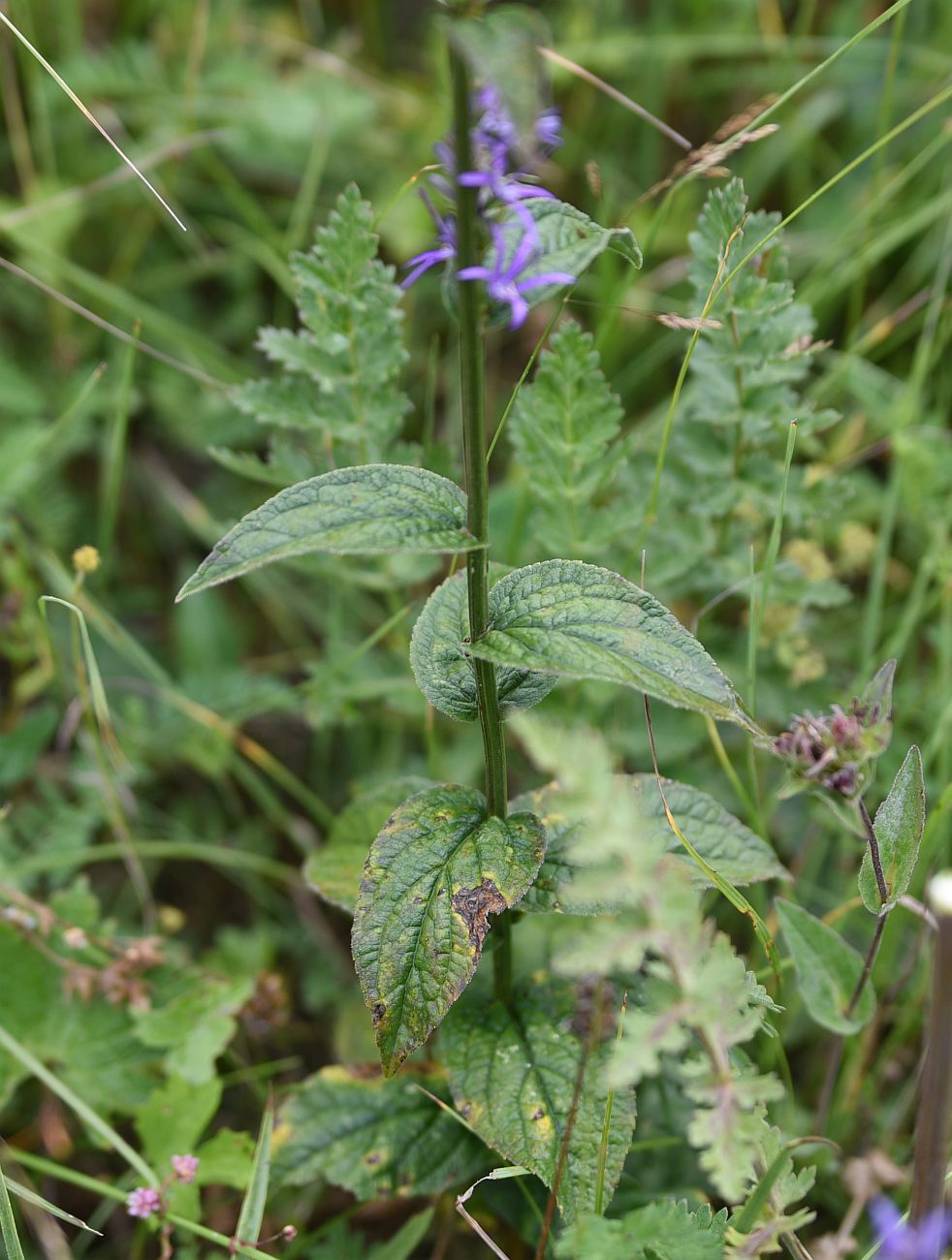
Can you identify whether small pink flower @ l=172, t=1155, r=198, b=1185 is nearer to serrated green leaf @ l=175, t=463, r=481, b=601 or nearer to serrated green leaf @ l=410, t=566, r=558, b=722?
serrated green leaf @ l=410, t=566, r=558, b=722

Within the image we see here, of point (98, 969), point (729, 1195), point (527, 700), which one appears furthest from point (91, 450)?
point (729, 1195)

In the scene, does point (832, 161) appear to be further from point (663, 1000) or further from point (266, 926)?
point (663, 1000)

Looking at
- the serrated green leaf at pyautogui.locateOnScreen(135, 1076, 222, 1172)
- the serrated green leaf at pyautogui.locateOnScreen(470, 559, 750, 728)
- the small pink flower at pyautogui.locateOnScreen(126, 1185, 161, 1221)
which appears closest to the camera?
the serrated green leaf at pyautogui.locateOnScreen(470, 559, 750, 728)

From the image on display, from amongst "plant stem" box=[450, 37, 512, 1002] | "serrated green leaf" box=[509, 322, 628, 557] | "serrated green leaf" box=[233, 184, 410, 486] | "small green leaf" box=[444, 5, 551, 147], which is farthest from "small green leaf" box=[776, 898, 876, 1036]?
"small green leaf" box=[444, 5, 551, 147]

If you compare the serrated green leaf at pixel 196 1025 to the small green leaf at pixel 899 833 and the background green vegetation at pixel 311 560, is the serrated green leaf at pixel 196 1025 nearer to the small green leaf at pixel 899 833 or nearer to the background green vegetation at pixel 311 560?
the background green vegetation at pixel 311 560

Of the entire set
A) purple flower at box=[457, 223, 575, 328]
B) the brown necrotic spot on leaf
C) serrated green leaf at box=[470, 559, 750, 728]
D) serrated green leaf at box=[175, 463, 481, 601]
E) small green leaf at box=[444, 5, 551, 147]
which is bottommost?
the brown necrotic spot on leaf

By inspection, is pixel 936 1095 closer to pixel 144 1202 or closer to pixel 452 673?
pixel 452 673

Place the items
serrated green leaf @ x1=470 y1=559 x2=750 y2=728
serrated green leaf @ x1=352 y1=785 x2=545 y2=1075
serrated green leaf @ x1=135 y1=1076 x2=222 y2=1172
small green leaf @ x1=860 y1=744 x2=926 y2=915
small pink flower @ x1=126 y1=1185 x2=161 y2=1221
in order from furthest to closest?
serrated green leaf @ x1=135 y1=1076 x2=222 y2=1172 → small pink flower @ x1=126 y1=1185 x2=161 y2=1221 → small green leaf @ x1=860 y1=744 x2=926 y2=915 → serrated green leaf @ x1=352 y1=785 x2=545 y2=1075 → serrated green leaf @ x1=470 y1=559 x2=750 y2=728
